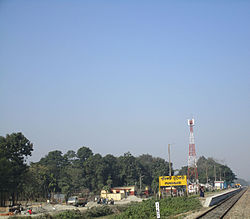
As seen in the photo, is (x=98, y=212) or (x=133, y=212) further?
(x=98, y=212)

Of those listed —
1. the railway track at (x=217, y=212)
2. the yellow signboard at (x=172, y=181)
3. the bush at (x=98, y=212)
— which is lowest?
the bush at (x=98, y=212)

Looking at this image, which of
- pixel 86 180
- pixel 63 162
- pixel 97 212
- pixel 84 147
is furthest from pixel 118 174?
pixel 97 212

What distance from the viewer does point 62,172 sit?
112m

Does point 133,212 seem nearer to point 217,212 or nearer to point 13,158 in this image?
point 217,212

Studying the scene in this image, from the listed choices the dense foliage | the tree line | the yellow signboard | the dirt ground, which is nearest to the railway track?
the dirt ground

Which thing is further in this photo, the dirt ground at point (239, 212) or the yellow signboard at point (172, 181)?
the yellow signboard at point (172, 181)

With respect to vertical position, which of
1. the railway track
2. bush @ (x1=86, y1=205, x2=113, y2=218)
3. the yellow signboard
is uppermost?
the yellow signboard

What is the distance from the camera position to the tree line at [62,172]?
61.2 m

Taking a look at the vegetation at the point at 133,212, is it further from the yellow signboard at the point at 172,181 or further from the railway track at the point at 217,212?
the yellow signboard at the point at 172,181

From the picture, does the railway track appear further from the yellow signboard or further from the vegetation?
the yellow signboard

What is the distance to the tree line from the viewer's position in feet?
201

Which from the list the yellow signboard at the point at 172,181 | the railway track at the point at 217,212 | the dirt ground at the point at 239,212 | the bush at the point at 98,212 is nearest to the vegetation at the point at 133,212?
the bush at the point at 98,212

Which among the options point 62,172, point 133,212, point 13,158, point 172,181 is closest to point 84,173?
point 62,172

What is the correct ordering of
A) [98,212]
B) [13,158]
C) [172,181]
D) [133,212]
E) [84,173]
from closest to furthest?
[133,212] → [98,212] → [172,181] → [13,158] → [84,173]
